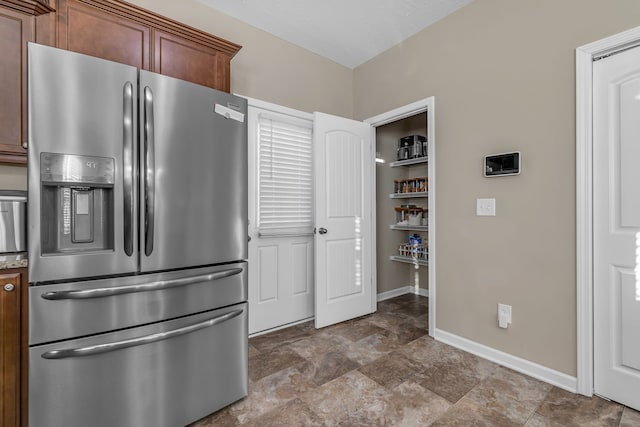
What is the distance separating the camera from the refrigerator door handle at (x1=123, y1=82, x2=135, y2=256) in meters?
1.40

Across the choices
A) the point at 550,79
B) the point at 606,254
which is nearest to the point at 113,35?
the point at 550,79

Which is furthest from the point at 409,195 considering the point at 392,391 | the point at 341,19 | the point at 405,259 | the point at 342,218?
the point at 392,391

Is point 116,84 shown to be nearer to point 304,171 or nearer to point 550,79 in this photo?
point 304,171

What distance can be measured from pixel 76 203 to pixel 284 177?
1816mm

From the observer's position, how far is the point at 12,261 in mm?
1310

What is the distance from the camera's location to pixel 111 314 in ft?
4.50

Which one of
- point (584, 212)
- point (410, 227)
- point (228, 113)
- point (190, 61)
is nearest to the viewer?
point (228, 113)

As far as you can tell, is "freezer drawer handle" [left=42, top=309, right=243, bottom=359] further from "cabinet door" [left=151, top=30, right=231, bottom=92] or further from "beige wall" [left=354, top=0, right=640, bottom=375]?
"beige wall" [left=354, top=0, right=640, bottom=375]

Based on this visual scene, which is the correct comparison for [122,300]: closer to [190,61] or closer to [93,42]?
[93,42]

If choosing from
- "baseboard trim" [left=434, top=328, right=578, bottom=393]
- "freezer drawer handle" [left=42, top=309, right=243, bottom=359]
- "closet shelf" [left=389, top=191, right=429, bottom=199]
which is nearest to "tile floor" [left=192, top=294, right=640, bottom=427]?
"baseboard trim" [left=434, top=328, right=578, bottom=393]

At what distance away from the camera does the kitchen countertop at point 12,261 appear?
1.29 meters

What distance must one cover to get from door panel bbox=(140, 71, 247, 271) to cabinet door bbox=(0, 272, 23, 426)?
20.2 inches

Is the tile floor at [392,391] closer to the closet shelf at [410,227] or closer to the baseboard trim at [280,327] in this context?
the baseboard trim at [280,327]

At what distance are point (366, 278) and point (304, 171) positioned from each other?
131 cm
